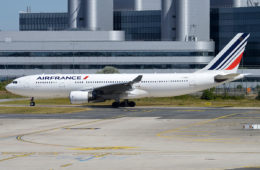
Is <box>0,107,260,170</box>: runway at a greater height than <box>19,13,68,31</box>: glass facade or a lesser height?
lesser

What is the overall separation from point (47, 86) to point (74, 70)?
5560cm

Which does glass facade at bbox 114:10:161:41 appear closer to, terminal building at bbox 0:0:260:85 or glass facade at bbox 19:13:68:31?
terminal building at bbox 0:0:260:85

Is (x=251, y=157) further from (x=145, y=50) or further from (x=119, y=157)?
(x=145, y=50)

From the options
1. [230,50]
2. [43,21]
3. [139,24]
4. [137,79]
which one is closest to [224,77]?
[230,50]

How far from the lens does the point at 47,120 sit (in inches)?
1487

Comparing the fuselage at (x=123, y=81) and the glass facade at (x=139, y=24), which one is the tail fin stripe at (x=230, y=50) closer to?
the fuselage at (x=123, y=81)

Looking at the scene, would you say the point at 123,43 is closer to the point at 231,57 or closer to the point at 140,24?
the point at 140,24

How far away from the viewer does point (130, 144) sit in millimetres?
24000

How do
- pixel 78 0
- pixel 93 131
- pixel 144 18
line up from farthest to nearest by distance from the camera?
pixel 144 18 → pixel 78 0 → pixel 93 131

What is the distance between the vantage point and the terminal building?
365 feet

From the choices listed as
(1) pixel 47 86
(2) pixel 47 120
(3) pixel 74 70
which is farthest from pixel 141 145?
(3) pixel 74 70

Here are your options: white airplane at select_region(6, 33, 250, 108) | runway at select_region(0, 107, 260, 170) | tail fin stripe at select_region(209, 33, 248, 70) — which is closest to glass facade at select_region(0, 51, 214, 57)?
white airplane at select_region(6, 33, 250, 108)

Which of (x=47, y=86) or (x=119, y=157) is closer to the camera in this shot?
(x=119, y=157)

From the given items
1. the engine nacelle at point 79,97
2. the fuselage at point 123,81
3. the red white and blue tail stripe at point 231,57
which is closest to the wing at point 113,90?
the fuselage at point 123,81
